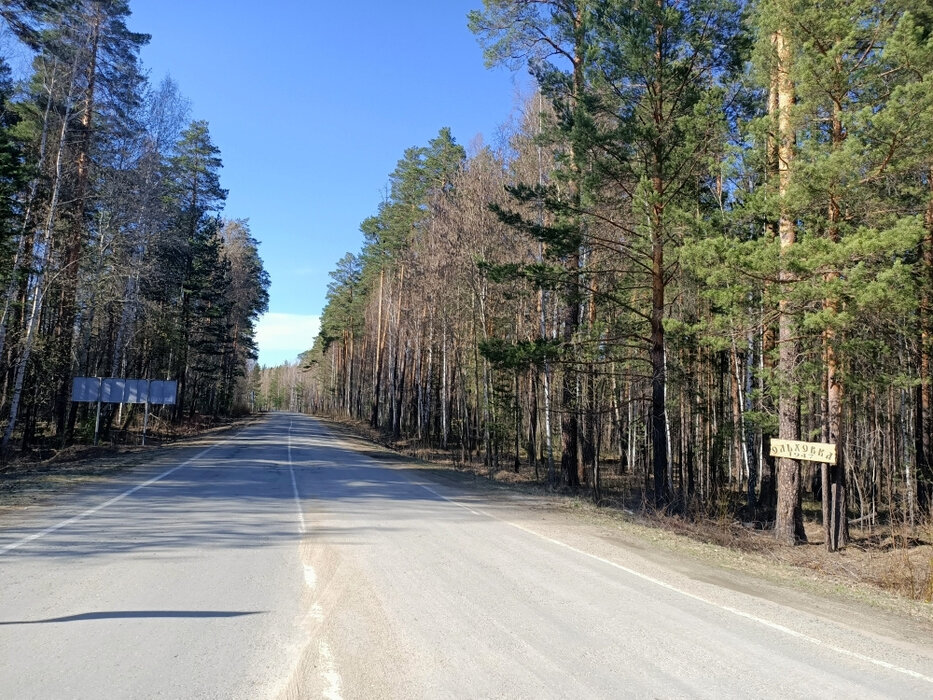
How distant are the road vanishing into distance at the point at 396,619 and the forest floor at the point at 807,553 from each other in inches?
41.3

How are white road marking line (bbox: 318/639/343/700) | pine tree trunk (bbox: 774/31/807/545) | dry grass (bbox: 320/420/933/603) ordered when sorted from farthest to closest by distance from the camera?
pine tree trunk (bbox: 774/31/807/545), dry grass (bbox: 320/420/933/603), white road marking line (bbox: 318/639/343/700)

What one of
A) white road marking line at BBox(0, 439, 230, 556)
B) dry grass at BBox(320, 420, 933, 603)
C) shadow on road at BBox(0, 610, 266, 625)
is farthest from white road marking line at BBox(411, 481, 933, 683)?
white road marking line at BBox(0, 439, 230, 556)

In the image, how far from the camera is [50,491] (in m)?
12.9

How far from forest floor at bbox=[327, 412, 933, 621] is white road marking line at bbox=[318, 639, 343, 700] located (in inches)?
246

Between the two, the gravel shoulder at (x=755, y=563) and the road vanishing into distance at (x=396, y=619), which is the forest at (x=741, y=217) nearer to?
the gravel shoulder at (x=755, y=563)

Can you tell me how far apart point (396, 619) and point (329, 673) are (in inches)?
49.5

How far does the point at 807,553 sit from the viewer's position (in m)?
11.7

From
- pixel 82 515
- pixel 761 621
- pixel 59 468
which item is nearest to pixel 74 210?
pixel 59 468

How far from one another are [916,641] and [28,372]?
96.5 feet

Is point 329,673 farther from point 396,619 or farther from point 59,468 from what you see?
point 59,468

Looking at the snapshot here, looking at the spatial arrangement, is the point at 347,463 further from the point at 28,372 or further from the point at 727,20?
the point at 727,20

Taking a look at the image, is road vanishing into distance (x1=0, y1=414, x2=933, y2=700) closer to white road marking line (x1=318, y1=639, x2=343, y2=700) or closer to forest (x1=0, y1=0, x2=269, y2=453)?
white road marking line (x1=318, y1=639, x2=343, y2=700)

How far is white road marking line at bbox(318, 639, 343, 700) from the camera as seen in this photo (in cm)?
392

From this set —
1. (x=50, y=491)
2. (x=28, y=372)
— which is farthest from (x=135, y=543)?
(x=28, y=372)
